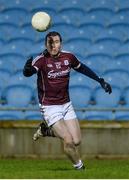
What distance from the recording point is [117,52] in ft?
53.8

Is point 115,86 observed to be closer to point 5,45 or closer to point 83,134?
point 83,134

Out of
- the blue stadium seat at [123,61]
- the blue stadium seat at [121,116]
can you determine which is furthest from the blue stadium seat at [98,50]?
the blue stadium seat at [121,116]

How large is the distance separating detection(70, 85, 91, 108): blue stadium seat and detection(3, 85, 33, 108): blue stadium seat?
0.93 meters

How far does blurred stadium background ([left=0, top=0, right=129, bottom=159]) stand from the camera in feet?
42.9

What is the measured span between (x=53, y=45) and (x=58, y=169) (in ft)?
6.50

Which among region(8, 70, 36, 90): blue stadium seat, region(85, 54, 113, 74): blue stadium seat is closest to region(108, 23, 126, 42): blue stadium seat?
region(85, 54, 113, 74): blue stadium seat

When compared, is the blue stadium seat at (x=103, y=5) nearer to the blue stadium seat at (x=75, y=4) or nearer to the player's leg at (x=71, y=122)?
the blue stadium seat at (x=75, y=4)

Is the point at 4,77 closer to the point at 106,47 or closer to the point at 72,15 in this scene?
the point at 106,47

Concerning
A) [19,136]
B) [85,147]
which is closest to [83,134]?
[85,147]

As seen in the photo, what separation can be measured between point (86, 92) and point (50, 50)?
4.60 meters

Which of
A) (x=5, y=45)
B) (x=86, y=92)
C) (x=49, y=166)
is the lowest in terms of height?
(x=49, y=166)

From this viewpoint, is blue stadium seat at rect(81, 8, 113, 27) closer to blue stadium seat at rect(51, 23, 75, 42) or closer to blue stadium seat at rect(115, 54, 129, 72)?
blue stadium seat at rect(51, 23, 75, 42)

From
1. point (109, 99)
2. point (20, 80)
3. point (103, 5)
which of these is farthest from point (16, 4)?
point (109, 99)

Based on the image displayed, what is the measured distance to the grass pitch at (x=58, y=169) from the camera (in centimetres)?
912
